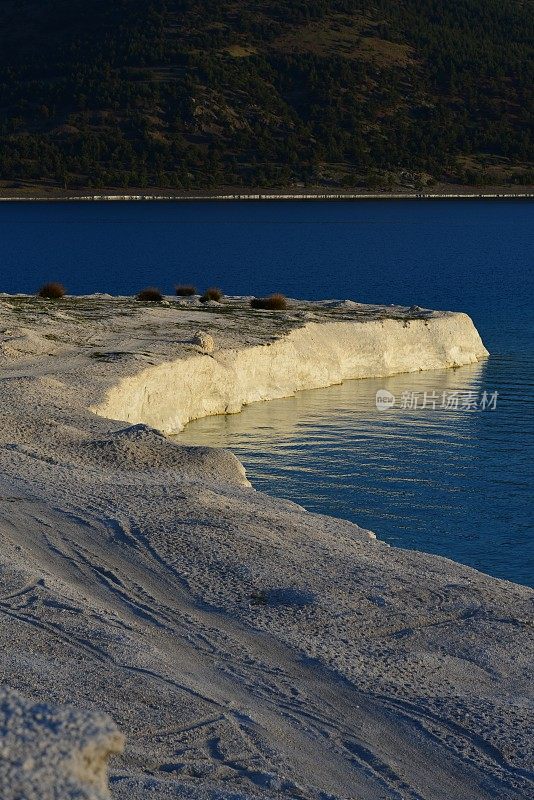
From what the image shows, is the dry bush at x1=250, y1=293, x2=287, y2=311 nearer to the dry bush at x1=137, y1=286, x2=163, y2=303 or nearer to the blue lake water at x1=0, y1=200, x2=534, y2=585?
the dry bush at x1=137, y1=286, x2=163, y2=303

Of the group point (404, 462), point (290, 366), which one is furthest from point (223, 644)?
point (290, 366)

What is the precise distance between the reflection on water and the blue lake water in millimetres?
49

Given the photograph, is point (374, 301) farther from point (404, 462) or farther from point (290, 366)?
point (404, 462)

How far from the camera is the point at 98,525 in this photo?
1592 cm

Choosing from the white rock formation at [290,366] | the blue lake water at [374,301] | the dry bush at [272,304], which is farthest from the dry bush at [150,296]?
the blue lake water at [374,301]

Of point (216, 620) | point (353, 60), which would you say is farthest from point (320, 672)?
point (353, 60)

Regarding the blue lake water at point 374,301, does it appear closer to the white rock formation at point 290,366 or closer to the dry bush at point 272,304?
the white rock formation at point 290,366

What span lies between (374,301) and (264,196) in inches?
5062

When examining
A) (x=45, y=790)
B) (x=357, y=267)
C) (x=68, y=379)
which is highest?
(x=45, y=790)

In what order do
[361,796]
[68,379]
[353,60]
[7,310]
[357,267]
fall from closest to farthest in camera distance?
1. [361,796]
2. [68,379]
3. [7,310]
4. [357,267]
5. [353,60]

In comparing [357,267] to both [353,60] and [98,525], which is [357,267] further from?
[353,60]

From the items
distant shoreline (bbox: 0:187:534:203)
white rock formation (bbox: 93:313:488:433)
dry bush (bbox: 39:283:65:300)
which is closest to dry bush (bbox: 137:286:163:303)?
dry bush (bbox: 39:283:65:300)

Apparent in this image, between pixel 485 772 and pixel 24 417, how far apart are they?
47.4 ft

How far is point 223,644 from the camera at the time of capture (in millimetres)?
12250
